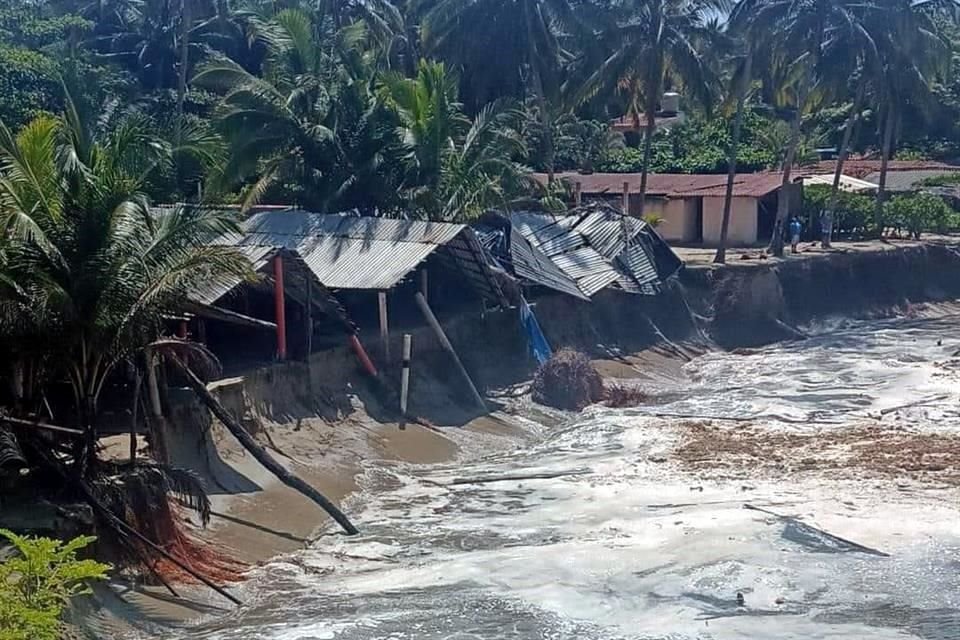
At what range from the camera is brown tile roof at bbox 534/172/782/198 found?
48188 millimetres

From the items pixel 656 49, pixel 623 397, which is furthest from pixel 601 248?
pixel 656 49

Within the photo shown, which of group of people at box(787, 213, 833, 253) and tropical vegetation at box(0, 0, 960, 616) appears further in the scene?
group of people at box(787, 213, 833, 253)

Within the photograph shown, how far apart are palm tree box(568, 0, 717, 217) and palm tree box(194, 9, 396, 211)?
39.9 ft

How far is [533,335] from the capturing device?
30203mm

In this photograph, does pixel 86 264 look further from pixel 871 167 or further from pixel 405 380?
pixel 871 167

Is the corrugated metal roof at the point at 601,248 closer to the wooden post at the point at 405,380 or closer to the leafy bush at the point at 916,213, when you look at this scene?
the wooden post at the point at 405,380

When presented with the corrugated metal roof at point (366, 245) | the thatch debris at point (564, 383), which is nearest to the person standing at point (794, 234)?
the thatch debris at point (564, 383)

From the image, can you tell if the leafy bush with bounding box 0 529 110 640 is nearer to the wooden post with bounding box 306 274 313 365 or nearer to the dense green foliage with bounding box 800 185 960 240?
the wooden post with bounding box 306 274 313 365

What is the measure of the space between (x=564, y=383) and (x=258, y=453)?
11.3 meters

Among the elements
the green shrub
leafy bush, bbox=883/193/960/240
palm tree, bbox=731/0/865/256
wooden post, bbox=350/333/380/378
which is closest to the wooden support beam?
wooden post, bbox=350/333/380/378

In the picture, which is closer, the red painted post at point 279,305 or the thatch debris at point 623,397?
the red painted post at point 279,305

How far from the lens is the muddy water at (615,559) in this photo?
1555 centimetres

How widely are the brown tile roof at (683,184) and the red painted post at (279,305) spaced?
24.2m

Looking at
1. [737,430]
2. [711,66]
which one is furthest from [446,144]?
[711,66]
